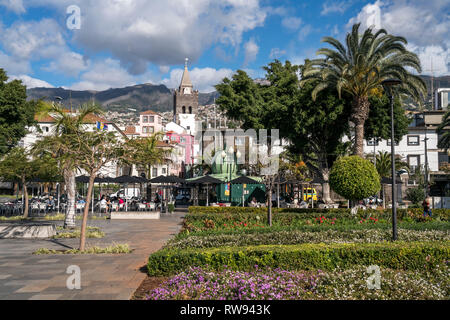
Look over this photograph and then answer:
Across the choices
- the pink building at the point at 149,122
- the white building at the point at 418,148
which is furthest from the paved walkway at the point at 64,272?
the pink building at the point at 149,122

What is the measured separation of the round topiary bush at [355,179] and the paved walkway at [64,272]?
1060 cm

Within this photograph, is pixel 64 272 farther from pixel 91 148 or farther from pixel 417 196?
pixel 417 196

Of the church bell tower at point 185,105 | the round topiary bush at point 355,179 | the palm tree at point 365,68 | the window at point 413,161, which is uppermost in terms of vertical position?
the church bell tower at point 185,105

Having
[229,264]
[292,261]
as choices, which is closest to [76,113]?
[229,264]

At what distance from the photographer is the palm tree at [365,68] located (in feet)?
82.9

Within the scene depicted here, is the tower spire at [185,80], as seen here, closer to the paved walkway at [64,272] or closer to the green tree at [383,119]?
the green tree at [383,119]

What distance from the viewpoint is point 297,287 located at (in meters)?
6.61

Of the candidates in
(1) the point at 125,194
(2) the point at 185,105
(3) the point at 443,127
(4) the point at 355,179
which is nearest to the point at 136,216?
(4) the point at 355,179

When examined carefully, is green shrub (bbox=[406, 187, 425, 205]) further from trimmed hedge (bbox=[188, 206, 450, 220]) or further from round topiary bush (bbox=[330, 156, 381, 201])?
round topiary bush (bbox=[330, 156, 381, 201])

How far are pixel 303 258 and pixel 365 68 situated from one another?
21054mm

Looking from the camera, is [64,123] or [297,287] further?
[64,123]

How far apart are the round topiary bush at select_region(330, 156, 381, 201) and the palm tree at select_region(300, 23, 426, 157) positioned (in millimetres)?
7609

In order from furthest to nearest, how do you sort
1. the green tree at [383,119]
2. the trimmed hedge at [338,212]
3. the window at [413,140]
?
the window at [413,140], the green tree at [383,119], the trimmed hedge at [338,212]
